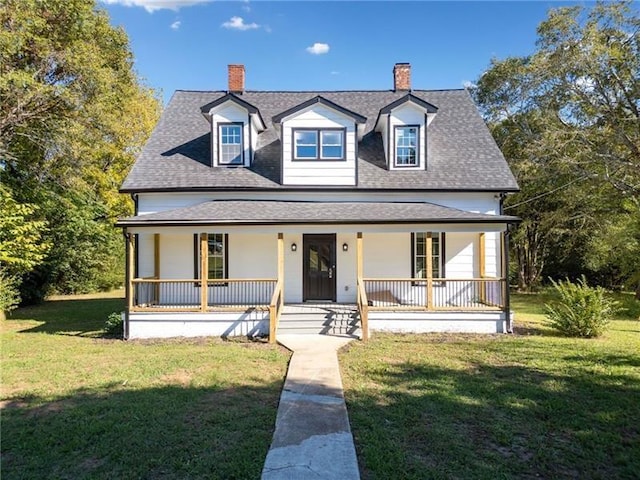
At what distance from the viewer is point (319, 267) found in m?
12.6

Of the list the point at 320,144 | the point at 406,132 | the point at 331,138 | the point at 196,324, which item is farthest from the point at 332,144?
the point at 196,324

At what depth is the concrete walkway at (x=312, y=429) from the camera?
3.85 meters

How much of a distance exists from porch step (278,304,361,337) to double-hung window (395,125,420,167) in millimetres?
5298

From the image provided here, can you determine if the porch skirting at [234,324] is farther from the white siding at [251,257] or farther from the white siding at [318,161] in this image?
the white siding at [318,161]

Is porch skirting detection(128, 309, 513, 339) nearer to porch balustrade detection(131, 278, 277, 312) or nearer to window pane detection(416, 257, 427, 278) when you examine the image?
porch balustrade detection(131, 278, 277, 312)

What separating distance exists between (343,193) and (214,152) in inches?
178

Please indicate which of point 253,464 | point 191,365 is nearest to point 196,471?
point 253,464

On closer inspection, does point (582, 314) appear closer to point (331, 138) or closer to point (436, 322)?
point (436, 322)

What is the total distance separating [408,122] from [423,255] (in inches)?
175

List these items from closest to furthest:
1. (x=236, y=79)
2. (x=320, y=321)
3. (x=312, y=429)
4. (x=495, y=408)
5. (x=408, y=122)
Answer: (x=312, y=429)
(x=495, y=408)
(x=320, y=321)
(x=408, y=122)
(x=236, y=79)

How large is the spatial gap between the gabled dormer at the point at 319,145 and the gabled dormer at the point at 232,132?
1084 mm

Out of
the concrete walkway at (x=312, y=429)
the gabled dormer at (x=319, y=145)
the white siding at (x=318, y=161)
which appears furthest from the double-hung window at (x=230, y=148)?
the concrete walkway at (x=312, y=429)

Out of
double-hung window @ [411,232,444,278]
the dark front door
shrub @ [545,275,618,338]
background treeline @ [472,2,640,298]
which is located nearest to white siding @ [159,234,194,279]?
the dark front door

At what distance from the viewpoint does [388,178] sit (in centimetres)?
1276
